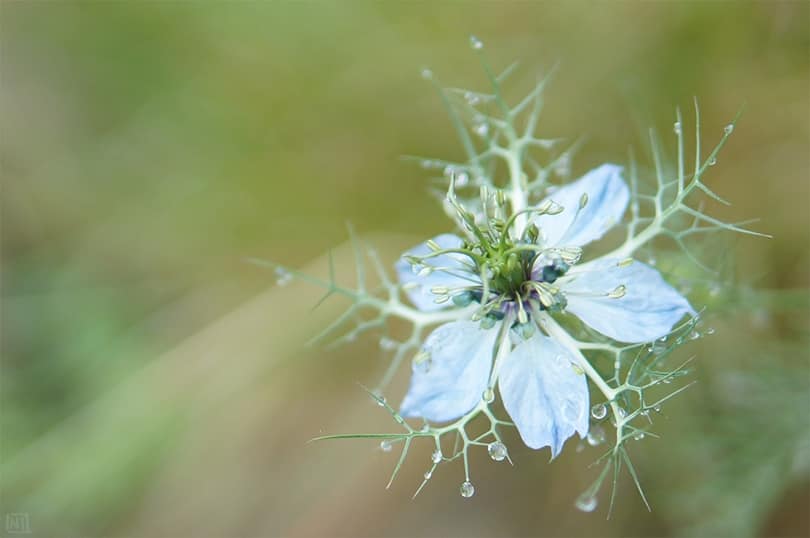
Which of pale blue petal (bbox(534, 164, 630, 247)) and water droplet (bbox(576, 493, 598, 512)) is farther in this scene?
Answer: pale blue petal (bbox(534, 164, 630, 247))

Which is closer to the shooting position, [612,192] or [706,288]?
[612,192]

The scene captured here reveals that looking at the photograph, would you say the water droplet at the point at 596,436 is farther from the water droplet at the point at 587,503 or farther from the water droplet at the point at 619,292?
the water droplet at the point at 619,292

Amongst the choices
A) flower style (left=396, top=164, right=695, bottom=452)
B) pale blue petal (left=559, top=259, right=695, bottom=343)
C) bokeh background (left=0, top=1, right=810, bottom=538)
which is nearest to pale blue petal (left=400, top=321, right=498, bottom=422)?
flower style (left=396, top=164, right=695, bottom=452)

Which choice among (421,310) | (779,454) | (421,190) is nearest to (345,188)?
(421,190)

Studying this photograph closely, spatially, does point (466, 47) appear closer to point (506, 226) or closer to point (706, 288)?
point (706, 288)

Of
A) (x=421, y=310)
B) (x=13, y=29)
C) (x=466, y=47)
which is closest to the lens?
(x=421, y=310)

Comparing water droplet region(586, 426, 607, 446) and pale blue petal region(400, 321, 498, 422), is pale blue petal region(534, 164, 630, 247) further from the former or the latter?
water droplet region(586, 426, 607, 446)
